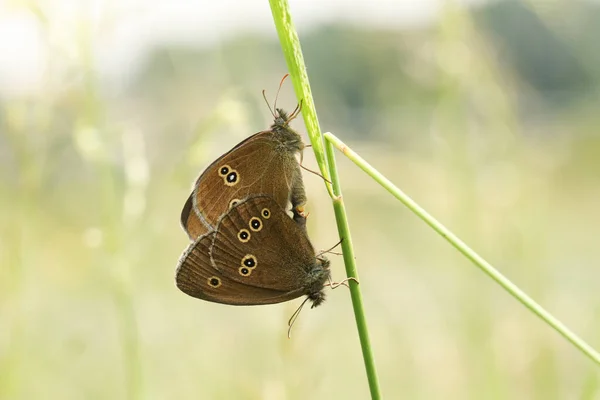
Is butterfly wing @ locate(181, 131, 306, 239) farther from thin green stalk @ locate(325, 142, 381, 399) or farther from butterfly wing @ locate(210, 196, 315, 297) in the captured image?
thin green stalk @ locate(325, 142, 381, 399)

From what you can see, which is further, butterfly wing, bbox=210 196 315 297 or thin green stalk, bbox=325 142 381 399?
butterfly wing, bbox=210 196 315 297

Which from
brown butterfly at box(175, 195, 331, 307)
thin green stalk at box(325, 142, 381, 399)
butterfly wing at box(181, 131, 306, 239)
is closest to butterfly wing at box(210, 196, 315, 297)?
brown butterfly at box(175, 195, 331, 307)

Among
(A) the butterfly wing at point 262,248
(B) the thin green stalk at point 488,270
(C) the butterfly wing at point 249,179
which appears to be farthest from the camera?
(C) the butterfly wing at point 249,179

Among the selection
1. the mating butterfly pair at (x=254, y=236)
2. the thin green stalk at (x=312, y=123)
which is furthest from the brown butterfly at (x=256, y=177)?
the thin green stalk at (x=312, y=123)

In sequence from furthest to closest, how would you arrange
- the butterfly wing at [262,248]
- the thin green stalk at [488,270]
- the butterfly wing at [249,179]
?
the butterfly wing at [249,179] < the butterfly wing at [262,248] < the thin green stalk at [488,270]

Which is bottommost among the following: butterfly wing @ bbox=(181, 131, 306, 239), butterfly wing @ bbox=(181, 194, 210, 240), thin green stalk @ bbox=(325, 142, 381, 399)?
thin green stalk @ bbox=(325, 142, 381, 399)

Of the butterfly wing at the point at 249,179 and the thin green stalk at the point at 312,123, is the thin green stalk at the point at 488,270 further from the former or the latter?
Result: the butterfly wing at the point at 249,179

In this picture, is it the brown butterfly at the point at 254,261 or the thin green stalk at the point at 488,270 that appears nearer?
the thin green stalk at the point at 488,270

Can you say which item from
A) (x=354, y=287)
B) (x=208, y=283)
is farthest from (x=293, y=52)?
(x=208, y=283)

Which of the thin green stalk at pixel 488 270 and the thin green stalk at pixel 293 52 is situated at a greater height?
the thin green stalk at pixel 293 52
